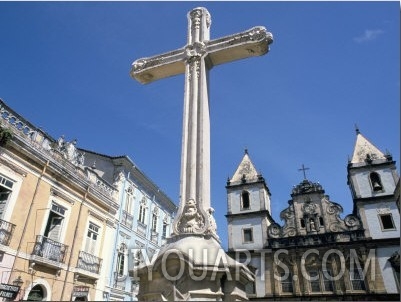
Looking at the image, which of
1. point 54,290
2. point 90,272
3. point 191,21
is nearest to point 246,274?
point 191,21

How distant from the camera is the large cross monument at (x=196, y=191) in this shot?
3.84 metres

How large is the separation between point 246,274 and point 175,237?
1.11m

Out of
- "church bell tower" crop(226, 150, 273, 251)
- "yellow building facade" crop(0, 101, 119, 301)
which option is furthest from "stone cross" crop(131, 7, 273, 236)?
"church bell tower" crop(226, 150, 273, 251)

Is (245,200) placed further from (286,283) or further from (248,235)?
(286,283)

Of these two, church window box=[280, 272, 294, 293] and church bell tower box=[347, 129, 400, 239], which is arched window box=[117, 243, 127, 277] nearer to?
church window box=[280, 272, 294, 293]

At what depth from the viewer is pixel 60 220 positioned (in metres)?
13.9

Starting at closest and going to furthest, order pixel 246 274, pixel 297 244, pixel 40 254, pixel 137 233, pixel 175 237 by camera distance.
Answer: pixel 246 274
pixel 175 237
pixel 40 254
pixel 137 233
pixel 297 244

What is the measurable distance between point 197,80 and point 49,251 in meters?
10.4

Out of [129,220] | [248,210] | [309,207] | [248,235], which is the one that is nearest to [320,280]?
[309,207]

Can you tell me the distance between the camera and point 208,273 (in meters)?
3.83

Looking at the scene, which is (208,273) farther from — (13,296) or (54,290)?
(54,290)

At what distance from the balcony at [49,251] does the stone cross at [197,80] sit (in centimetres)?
877

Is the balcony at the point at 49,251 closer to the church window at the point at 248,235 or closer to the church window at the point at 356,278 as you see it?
the church window at the point at 248,235

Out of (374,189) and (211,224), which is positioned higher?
(374,189)
